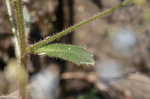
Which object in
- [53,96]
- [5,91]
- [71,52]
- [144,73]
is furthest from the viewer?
[144,73]

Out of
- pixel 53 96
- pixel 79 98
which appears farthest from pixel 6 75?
pixel 79 98

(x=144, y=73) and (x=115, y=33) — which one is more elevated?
(x=115, y=33)

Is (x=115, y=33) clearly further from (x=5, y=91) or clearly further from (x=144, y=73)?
(x=5, y=91)

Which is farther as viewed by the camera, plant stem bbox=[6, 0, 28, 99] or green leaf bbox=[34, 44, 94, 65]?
green leaf bbox=[34, 44, 94, 65]

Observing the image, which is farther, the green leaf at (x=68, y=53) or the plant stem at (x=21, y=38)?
the green leaf at (x=68, y=53)

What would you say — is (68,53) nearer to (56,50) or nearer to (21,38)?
(56,50)

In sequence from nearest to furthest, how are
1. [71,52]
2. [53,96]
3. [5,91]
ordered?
[71,52]
[5,91]
[53,96]

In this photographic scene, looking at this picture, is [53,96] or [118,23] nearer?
[53,96]

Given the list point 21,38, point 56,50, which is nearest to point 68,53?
point 56,50
